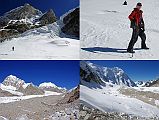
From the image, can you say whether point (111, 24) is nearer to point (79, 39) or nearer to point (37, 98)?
point (79, 39)

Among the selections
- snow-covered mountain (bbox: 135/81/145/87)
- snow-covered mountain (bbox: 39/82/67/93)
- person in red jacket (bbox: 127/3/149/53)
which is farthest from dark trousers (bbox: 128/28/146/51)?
snow-covered mountain (bbox: 39/82/67/93)

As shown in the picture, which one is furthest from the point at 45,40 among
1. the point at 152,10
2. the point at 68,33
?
the point at 152,10

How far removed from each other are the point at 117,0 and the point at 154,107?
138cm

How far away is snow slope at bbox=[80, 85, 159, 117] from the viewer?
181 inches

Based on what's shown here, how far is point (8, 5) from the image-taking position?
15.5 feet

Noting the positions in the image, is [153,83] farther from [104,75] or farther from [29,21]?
[29,21]

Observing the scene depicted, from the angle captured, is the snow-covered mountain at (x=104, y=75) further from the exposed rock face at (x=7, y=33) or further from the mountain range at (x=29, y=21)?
the exposed rock face at (x=7, y=33)

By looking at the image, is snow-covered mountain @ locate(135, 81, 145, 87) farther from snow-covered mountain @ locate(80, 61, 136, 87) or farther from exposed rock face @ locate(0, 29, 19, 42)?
exposed rock face @ locate(0, 29, 19, 42)

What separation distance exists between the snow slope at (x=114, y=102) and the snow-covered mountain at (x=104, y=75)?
10 centimetres

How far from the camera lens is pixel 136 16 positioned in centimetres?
472

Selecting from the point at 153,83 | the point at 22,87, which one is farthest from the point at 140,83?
the point at 22,87

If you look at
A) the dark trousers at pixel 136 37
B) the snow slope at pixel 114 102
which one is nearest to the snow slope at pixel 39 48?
the snow slope at pixel 114 102

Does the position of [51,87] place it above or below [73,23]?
below

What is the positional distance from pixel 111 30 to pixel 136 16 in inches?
13.5
